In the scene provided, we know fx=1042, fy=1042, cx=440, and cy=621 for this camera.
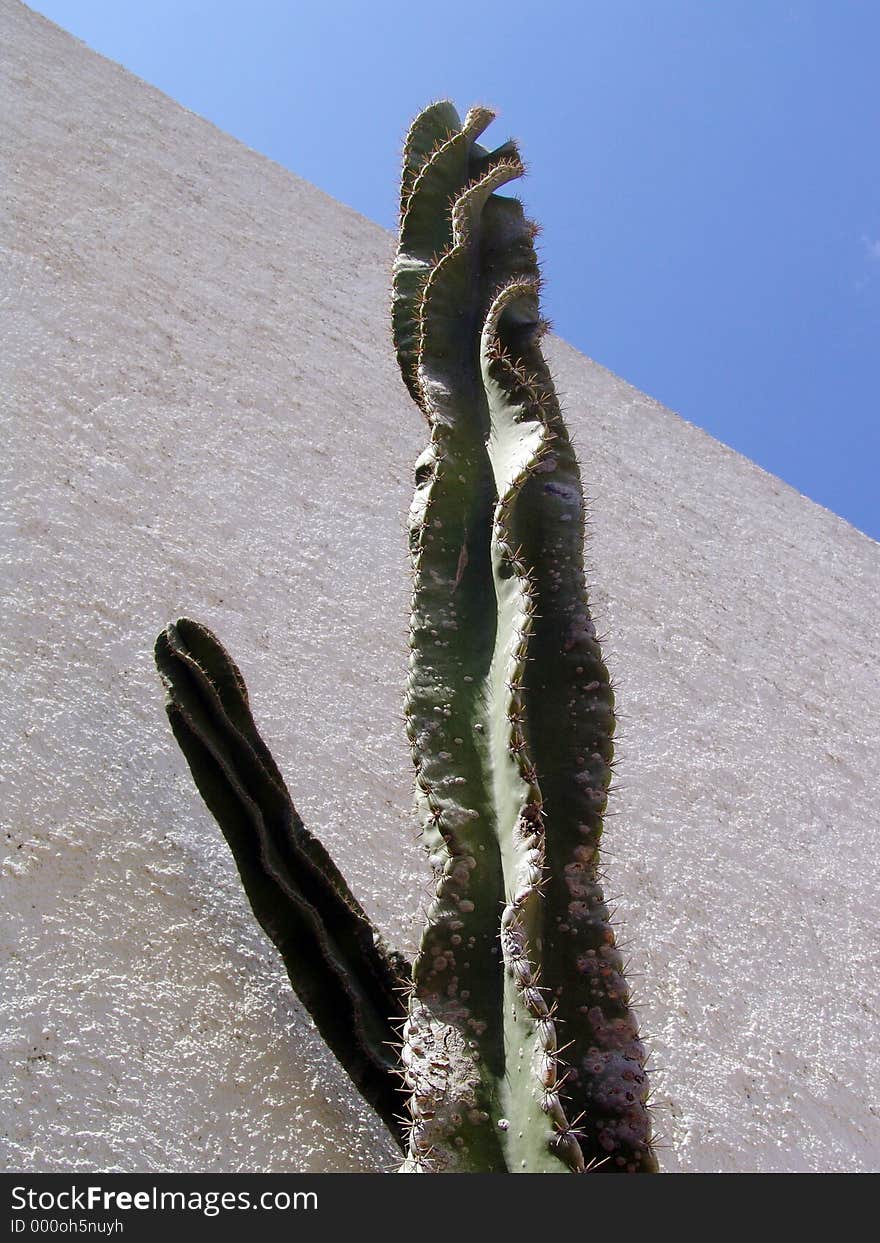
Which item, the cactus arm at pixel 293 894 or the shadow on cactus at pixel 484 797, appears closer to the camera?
the shadow on cactus at pixel 484 797

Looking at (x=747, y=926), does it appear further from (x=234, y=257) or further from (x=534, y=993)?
(x=234, y=257)

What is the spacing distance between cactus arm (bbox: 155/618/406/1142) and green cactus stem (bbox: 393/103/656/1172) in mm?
258

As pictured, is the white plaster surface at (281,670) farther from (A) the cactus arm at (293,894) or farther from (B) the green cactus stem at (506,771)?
(B) the green cactus stem at (506,771)

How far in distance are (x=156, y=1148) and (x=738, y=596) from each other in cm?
249

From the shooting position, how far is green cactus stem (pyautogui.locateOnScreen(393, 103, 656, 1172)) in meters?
0.84

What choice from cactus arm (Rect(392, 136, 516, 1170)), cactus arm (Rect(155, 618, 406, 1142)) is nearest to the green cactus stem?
cactus arm (Rect(392, 136, 516, 1170))

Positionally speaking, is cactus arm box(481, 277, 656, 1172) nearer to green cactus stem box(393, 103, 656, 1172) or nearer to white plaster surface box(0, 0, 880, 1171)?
green cactus stem box(393, 103, 656, 1172)

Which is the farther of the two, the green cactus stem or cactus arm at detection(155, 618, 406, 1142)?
cactus arm at detection(155, 618, 406, 1142)

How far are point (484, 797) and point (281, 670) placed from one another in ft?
3.55

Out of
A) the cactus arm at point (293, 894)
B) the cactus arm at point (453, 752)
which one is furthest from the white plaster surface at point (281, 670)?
the cactus arm at point (453, 752)

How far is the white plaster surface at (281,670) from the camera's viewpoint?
49.6 inches

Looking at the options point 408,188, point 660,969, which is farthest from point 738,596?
point 408,188

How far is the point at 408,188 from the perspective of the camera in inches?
65.5

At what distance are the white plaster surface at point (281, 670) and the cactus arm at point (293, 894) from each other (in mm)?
150
